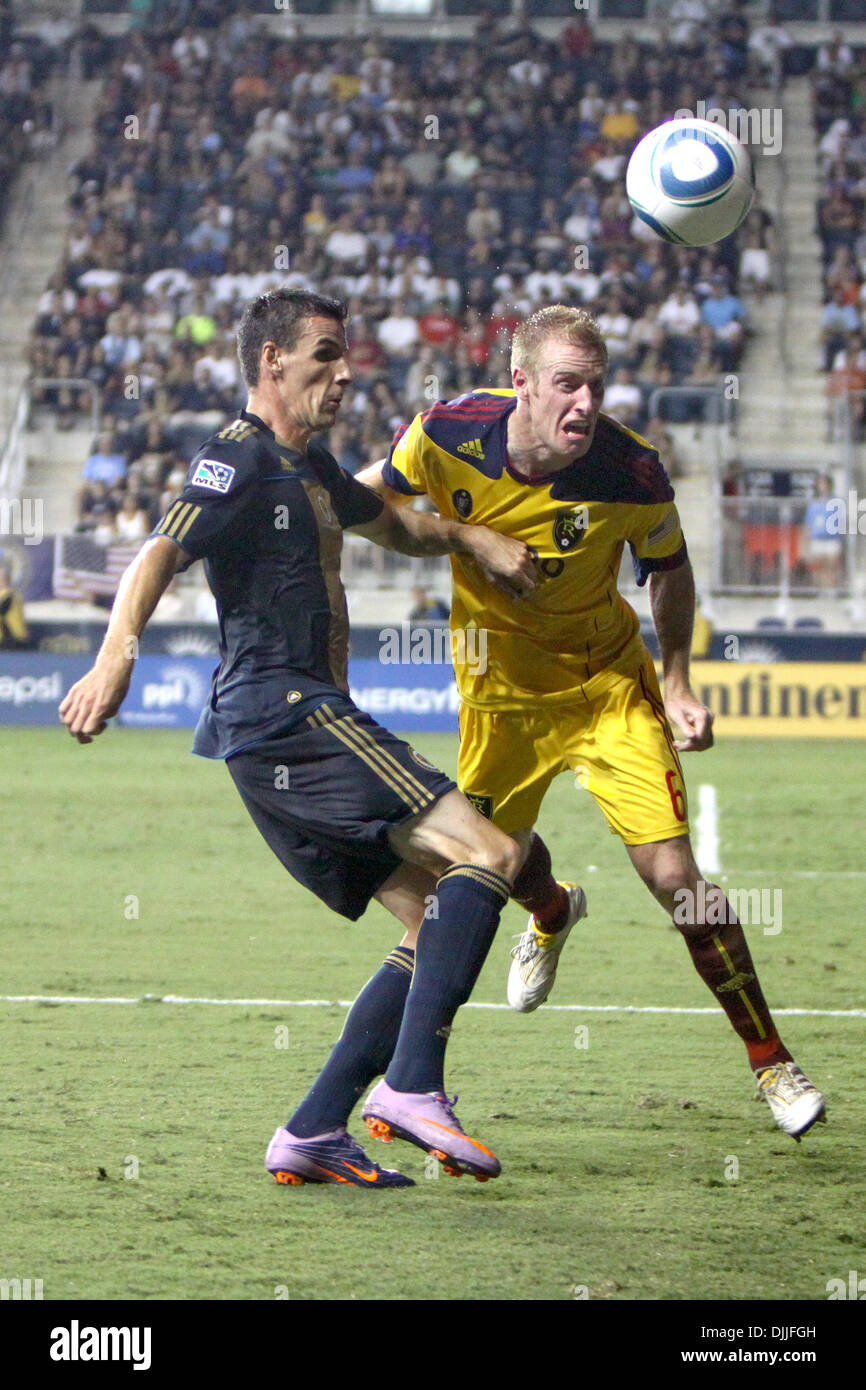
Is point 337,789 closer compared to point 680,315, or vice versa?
point 337,789

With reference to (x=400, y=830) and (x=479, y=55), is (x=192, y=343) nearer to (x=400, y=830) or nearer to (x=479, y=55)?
(x=479, y=55)

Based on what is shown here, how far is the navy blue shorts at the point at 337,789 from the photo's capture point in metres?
4.16

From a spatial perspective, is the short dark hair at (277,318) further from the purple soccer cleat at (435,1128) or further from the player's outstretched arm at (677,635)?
the purple soccer cleat at (435,1128)

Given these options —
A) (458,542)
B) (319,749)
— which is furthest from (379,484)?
(319,749)

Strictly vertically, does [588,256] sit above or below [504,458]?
above

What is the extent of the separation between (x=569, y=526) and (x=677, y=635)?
20.6 inches

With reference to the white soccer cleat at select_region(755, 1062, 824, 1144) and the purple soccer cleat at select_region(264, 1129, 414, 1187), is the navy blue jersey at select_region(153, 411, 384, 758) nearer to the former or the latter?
the purple soccer cleat at select_region(264, 1129, 414, 1187)

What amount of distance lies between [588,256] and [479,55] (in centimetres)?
510

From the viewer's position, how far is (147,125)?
1030 inches

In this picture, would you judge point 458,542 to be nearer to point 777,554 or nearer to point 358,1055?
point 358,1055

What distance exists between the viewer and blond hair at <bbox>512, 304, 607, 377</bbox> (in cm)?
475

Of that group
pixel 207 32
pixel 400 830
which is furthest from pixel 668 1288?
pixel 207 32

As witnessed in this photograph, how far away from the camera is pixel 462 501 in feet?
16.8

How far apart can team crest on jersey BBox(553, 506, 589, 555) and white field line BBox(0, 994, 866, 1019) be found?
7.11 feet
